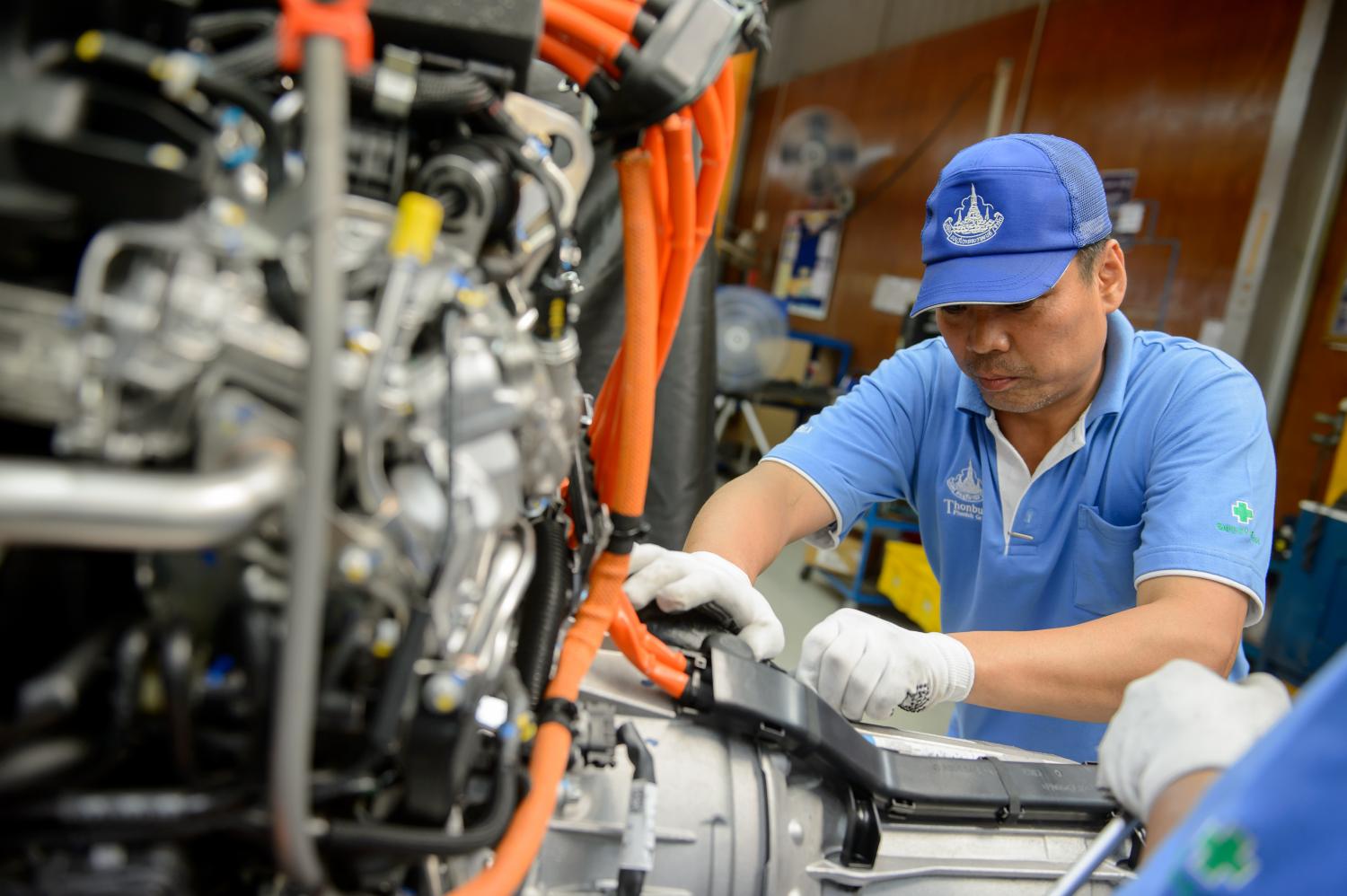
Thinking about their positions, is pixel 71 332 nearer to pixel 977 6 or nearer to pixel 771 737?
pixel 771 737

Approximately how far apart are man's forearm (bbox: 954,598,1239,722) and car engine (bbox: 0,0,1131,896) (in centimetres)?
47

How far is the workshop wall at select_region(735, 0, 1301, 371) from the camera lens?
3.21 meters

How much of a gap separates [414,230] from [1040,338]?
0.99 metres

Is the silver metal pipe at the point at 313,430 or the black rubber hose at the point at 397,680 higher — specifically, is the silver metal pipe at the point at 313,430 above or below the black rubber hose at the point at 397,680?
above

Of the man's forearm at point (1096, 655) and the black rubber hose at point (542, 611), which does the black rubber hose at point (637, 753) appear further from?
the man's forearm at point (1096, 655)

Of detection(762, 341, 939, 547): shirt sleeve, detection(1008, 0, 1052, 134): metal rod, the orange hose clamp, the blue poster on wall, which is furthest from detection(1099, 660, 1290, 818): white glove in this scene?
the blue poster on wall

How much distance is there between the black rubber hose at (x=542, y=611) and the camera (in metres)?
0.65

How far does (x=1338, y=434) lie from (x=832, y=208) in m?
3.81

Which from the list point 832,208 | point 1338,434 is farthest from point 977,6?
point 1338,434

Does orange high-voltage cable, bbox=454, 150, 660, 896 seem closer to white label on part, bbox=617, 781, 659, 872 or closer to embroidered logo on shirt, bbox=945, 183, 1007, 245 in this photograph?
white label on part, bbox=617, 781, 659, 872

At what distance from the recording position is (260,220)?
1.51 ft

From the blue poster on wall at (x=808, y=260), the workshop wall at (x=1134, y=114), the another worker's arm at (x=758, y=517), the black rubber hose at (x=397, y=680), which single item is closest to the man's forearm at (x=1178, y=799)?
the black rubber hose at (x=397, y=680)

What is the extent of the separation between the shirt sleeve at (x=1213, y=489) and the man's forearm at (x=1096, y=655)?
7cm

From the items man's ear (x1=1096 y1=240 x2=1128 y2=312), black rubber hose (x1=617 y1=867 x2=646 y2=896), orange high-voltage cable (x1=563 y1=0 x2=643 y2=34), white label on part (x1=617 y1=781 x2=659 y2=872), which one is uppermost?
man's ear (x1=1096 y1=240 x2=1128 y2=312)
